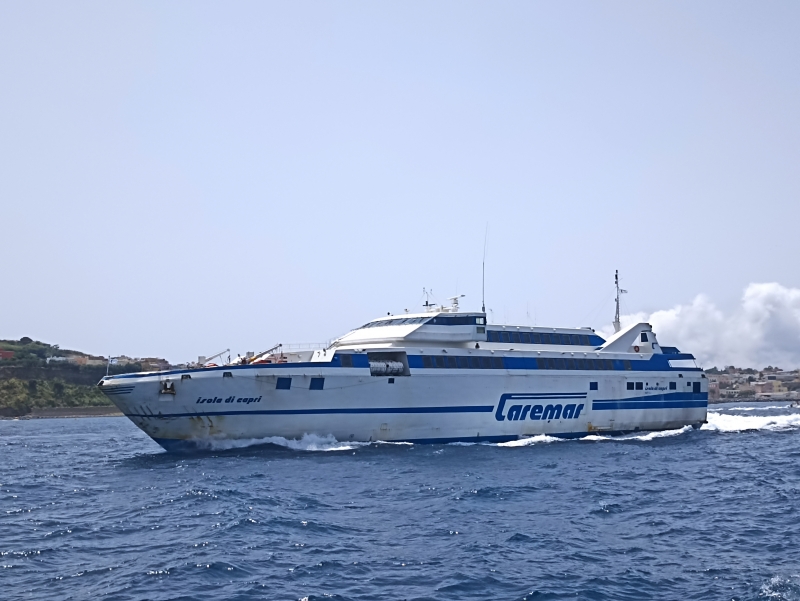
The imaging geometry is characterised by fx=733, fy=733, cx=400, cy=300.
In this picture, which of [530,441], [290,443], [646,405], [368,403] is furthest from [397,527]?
[646,405]

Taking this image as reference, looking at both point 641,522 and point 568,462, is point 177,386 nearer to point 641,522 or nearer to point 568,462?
point 568,462

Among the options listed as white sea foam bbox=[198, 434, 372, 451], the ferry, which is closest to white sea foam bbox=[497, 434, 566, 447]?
the ferry

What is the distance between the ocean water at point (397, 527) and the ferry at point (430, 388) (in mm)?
2021

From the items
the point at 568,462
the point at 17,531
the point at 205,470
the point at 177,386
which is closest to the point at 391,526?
the point at 17,531

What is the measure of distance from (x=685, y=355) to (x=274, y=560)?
37.0m

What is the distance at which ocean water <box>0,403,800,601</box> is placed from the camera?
41.6 ft

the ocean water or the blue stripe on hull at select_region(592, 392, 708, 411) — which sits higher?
the blue stripe on hull at select_region(592, 392, 708, 411)

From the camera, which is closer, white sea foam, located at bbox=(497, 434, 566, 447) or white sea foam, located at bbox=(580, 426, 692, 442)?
white sea foam, located at bbox=(497, 434, 566, 447)

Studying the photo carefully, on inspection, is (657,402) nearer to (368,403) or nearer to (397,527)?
(368,403)

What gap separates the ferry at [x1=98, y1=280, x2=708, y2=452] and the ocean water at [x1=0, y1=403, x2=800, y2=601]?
202cm

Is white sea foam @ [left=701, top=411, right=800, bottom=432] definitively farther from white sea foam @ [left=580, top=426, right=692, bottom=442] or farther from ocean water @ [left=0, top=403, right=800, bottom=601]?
ocean water @ [left=0, top=403, right=800, bottom=601]

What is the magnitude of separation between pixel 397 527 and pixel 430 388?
669 inches

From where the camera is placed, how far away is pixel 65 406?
87062 millimetres

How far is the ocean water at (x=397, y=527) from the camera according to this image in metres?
12.7
